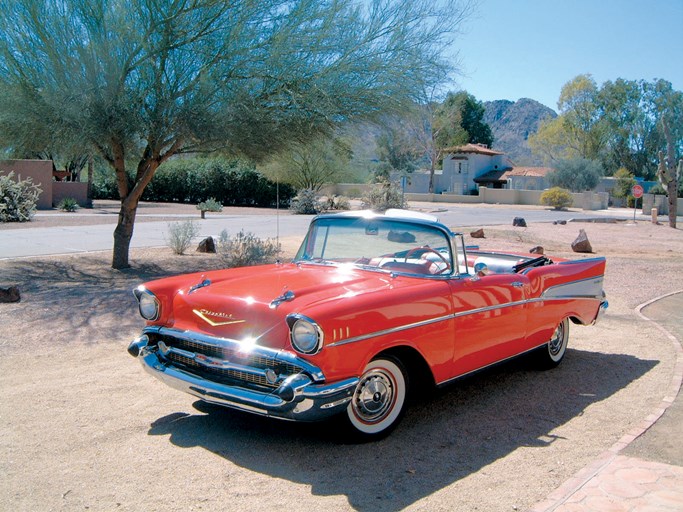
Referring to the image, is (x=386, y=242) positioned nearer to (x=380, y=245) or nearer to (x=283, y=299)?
(x=380, y=245)

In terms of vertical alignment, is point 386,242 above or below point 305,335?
above

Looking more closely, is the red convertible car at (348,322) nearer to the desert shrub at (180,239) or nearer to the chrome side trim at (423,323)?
the chrome side trim at (423,323)

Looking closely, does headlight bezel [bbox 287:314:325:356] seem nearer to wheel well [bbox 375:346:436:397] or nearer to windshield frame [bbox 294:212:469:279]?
wheel well [bbox 375:346:436:397]

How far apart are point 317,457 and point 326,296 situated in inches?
41.0

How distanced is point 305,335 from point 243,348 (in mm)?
442

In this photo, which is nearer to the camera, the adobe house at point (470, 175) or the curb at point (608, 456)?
the curb at point (608, 456)

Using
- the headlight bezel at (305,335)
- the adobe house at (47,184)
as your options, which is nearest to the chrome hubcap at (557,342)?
the headlight bezel at (305,335)

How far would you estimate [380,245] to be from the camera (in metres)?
5.84

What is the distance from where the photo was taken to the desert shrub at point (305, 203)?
113ft

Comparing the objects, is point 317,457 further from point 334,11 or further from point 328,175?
point 328,175

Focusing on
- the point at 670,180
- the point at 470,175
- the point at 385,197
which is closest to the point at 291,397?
the point at 385,197

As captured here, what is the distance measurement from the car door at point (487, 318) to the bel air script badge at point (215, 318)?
5.47 feet

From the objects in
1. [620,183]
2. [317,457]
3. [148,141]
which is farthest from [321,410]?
[620,183]

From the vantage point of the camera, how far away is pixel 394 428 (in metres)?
4.83
